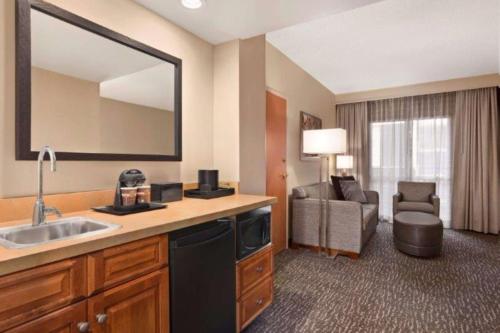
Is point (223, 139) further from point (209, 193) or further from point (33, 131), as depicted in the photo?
point (33, 131)

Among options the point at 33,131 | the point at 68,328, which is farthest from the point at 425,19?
the point at 68,328

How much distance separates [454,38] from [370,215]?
229cm

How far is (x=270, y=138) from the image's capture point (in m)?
3.23

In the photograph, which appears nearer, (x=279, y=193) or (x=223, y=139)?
(x=223, y=139)

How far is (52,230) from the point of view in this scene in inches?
48.9

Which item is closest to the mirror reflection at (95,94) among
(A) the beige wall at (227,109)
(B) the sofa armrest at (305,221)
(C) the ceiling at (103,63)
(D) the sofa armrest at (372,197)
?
(C) the ceiling at (103,63)

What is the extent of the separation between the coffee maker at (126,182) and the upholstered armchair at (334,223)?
87.0 inches

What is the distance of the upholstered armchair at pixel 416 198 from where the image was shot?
169 inches

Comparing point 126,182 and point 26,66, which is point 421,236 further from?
point 26,66

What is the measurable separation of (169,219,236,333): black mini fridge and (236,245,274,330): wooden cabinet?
0.09 m

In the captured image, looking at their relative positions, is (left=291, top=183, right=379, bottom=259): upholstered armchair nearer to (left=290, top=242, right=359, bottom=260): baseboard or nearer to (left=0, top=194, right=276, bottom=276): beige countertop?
(left=290, top=242, right=359, bottom=260): baseboard

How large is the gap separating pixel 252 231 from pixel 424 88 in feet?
15.2

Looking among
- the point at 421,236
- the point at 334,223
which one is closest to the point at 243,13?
the point at 334,223

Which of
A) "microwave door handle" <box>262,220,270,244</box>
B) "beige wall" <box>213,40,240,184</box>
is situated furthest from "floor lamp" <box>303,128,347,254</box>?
"microwave door handle" <box>262,220,270,244</box>
